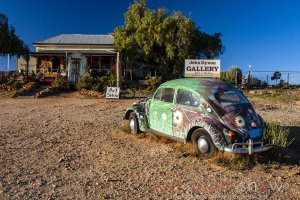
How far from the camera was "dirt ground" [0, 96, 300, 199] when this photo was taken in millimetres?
6875

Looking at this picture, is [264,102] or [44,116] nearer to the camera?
[44,116]

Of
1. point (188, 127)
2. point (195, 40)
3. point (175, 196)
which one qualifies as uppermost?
point (195, 40)

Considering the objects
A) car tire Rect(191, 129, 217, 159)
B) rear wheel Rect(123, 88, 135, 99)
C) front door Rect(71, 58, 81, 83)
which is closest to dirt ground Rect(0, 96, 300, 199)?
car tire Rect(191, 129, 217, 159)

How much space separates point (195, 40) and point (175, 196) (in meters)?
28.6

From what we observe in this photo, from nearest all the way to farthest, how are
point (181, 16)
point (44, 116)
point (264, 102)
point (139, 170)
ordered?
point (139, 170) < point (44, 116) < point (264, 102) < point (181, 16)

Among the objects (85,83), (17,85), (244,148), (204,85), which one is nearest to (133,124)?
(204,85)

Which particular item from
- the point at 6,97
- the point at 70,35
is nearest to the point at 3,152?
Answer: the point at 6,97

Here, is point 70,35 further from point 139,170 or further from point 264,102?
point 139,170

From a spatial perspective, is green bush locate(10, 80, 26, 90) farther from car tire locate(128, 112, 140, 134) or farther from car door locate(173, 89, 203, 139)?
car door locate(173, 89, 203, 139)

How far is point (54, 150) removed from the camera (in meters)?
9.70

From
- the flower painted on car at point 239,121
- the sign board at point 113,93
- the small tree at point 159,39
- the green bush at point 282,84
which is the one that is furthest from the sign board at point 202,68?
the green bush at point 282,84

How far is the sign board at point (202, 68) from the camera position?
71.3 ft

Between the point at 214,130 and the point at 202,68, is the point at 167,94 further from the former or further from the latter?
the point at 202,68

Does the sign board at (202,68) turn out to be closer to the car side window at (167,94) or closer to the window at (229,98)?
the car side window at (167,94)
